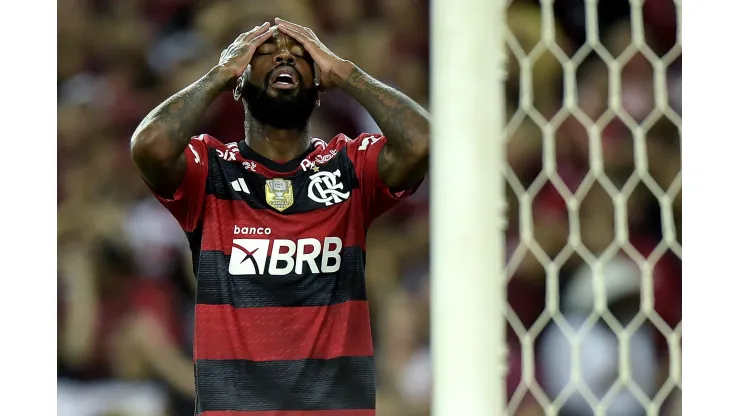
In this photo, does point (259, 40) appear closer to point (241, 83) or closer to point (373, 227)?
point (241, 83)

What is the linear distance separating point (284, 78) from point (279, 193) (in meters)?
0.15

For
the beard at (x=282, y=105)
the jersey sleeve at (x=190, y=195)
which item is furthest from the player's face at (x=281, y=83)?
the jersey sleeve at (x=190, y=195)

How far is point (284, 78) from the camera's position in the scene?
1308 mm

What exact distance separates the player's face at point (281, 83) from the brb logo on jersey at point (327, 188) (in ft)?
0.29

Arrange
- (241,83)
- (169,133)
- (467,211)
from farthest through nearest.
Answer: (241,83), (169,133), (467,211)

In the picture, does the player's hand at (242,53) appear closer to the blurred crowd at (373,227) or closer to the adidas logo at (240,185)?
the adidas logo at (240,185)

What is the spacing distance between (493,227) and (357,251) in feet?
2.00

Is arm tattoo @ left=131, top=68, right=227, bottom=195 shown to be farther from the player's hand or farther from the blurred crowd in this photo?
the blurred crowd

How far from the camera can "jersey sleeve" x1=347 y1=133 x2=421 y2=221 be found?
4.39ft

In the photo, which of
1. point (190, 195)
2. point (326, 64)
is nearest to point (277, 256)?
point (190, 195)

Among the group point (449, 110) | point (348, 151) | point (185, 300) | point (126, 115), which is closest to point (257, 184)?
point (348, 151)

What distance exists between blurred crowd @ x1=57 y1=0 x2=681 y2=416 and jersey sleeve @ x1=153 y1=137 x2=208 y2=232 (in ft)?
1.65

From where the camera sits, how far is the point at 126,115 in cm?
237

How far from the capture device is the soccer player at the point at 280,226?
1.26m
